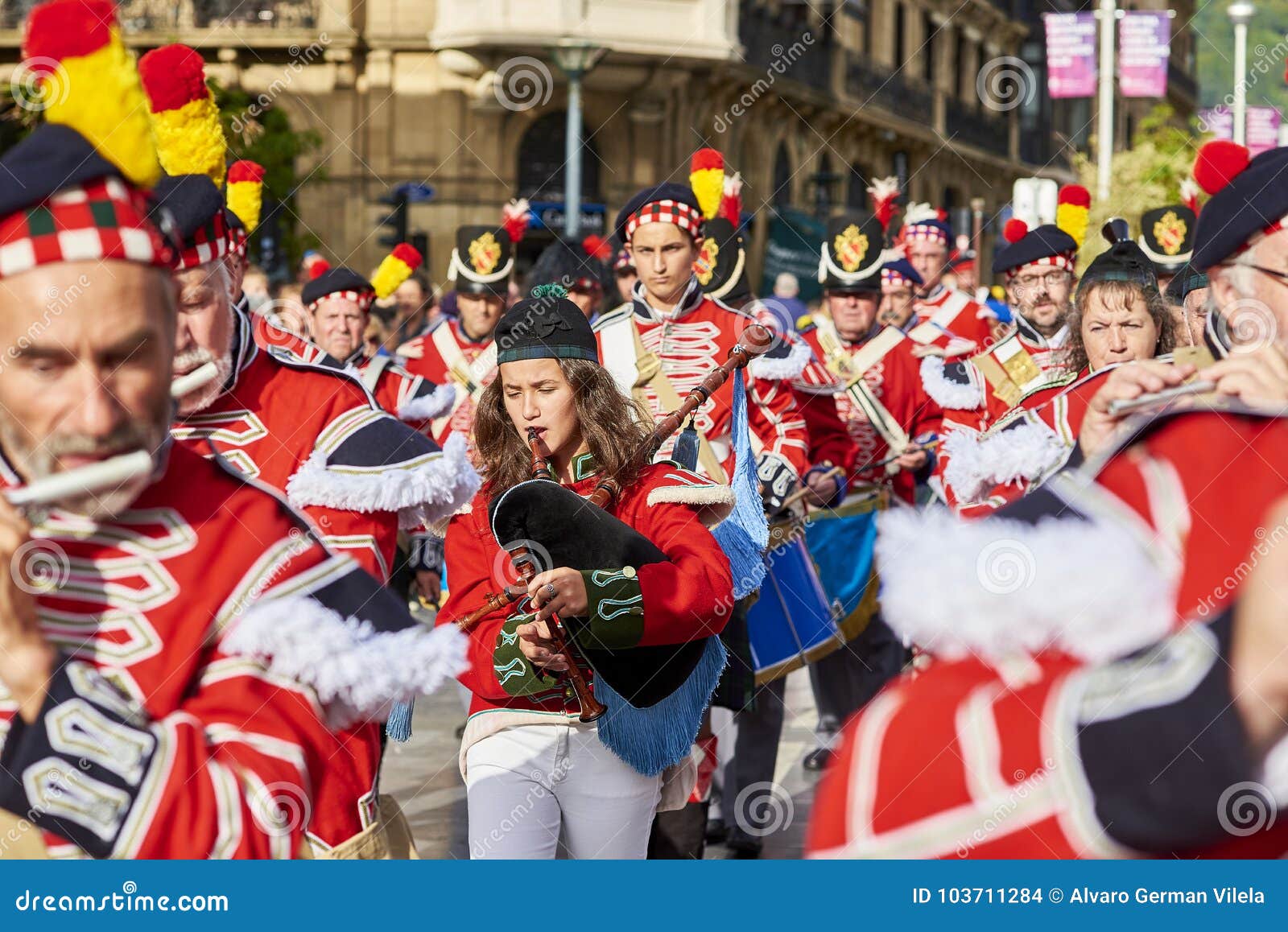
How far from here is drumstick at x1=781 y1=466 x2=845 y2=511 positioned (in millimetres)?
7875

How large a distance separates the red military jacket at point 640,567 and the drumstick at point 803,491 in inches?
132

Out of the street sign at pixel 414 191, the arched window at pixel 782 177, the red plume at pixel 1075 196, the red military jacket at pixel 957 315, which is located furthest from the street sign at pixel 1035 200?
the arched window at pixel 782 177

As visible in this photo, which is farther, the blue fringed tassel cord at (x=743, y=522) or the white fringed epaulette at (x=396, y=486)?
the blue fringed tassel cord at (x=743, y=522)

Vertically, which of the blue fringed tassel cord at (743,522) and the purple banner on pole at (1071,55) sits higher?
the purple banner on pole at (1071,55)

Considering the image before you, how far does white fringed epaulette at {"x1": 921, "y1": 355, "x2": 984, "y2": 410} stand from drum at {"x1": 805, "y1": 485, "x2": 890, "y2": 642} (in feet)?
2.34

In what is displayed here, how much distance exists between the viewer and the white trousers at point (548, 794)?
14.2 feet

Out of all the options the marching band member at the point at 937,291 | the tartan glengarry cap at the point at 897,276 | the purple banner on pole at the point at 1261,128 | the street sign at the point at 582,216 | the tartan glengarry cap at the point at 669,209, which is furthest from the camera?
the purple banner on pole at the point at 1261,128

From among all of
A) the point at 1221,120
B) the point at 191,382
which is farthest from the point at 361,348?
the point at 1221,120

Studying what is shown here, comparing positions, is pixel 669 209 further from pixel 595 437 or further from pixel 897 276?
pixel 897 276

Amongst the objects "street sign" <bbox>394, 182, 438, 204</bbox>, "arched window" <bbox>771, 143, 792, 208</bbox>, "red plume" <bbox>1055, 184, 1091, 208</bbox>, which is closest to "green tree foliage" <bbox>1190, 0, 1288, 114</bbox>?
"arched window" <bbox>771, 143, 792, 208</bbox>

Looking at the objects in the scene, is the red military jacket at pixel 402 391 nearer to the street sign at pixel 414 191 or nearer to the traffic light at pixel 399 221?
the traffic light at pixel 399 221

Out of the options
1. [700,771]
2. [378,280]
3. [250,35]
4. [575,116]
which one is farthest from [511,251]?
[250,35]

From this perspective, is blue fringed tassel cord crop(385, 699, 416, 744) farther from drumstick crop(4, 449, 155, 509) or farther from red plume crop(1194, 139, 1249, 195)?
drumstick crop(4, 449, 155, 509)

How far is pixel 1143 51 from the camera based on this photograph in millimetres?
29125
